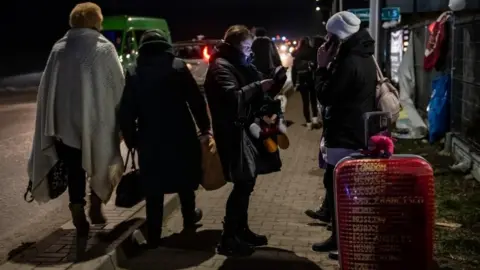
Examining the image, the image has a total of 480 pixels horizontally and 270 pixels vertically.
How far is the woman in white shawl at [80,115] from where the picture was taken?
467 cm

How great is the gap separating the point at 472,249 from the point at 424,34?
24.1 ft

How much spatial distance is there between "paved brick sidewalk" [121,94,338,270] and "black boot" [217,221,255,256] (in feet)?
0.21

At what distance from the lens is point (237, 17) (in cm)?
6956

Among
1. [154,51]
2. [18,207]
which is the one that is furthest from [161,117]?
[18,207]

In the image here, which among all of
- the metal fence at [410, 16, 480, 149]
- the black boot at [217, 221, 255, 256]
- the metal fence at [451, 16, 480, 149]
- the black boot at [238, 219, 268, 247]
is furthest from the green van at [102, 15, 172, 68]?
the black boot at [217, 221, 255, 256]

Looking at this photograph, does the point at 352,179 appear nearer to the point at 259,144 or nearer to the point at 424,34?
the point at 259,144

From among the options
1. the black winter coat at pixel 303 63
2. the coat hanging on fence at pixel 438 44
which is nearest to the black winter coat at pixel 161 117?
the coat hanging on fence at pixel 438 44

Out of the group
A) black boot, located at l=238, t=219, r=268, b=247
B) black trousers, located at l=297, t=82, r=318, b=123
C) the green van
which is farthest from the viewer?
the green van

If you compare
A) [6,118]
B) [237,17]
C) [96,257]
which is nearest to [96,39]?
[96,257]

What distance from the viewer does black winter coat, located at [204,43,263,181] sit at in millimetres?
4609

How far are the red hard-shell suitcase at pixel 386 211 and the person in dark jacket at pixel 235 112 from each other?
1.11 metres

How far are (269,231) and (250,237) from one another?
1.41 feet

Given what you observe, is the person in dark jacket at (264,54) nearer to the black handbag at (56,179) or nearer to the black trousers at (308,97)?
the black trousers at (308,97)

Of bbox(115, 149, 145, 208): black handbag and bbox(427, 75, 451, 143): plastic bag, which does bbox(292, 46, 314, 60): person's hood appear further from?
bbox(115, 149, 145, 208): black handbag
